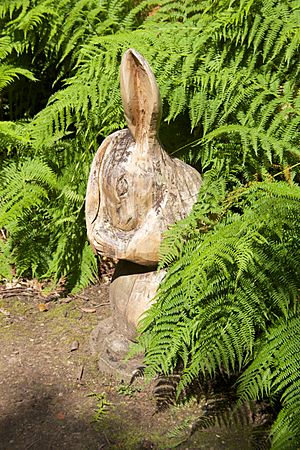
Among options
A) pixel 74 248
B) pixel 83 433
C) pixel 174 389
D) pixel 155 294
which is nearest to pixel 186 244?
pixel 155 294

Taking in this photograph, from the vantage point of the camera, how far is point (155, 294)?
3371 mm

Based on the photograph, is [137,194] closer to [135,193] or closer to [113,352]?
[135,193]

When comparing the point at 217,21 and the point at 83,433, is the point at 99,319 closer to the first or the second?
the point at 83,433

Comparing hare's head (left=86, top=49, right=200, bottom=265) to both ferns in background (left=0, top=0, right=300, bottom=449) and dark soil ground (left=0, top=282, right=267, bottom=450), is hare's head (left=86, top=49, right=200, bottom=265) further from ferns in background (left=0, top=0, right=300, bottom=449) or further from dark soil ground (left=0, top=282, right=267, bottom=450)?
dark soil ground (left=0, top=282, right=267, bottom=450)

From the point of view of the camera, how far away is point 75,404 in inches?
129

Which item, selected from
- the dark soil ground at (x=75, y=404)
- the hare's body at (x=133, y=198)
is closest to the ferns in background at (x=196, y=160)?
the hare's body at (x=133, y=198)

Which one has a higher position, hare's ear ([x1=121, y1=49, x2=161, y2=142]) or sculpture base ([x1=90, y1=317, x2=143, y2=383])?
hare's ear ([x1=121, y1=49, x2=161, y2=142])

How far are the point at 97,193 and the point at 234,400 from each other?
1200 mm

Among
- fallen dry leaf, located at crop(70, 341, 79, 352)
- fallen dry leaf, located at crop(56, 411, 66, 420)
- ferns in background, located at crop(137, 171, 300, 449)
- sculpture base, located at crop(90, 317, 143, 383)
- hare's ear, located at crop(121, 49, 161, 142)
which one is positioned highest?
hare's ear, located at crop(121, 49, 161, 142)

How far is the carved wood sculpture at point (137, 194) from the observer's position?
322 cm

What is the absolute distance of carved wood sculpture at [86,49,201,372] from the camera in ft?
10.6

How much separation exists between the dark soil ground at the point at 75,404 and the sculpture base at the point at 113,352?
4cm

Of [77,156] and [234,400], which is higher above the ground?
[77,156]

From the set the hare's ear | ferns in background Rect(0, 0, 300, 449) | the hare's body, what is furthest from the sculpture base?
the hare's ear
